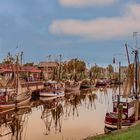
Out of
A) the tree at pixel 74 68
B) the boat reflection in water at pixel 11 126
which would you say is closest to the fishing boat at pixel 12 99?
the boat reflection in water at pixel 11 126

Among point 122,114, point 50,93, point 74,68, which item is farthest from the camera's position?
point 74,68

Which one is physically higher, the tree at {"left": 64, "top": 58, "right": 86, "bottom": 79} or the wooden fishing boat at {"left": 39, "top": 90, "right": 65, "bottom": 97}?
the tree at {"left": 64, "top": 58, "right": 86, "bottom": 79}

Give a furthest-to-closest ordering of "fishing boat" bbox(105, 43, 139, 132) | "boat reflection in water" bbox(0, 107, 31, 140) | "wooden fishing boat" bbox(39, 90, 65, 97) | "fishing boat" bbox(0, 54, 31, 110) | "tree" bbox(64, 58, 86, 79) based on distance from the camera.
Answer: "tree" bbox(64, 58, 86, 79)
"wooden fishing boat" bbox(39, 90, 65, 97)
"fishing boat" bbox(0, 54, 31, 110)
"boat reflection in water" bbox(0, 107, 31, 140)
"fishing boat" bbox(105, 43, 139, 132)

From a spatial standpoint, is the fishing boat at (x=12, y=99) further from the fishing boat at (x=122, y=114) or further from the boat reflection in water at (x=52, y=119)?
the fishing boat at (x=122, y=114)

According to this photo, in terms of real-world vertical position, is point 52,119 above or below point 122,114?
below

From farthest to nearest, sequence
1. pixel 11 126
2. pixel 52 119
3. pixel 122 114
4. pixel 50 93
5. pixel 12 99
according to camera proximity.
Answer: pixel 50 93, pixel 12 99, pixel 52 119, pixel 11 126, pixel 122 114

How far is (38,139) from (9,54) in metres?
85.1

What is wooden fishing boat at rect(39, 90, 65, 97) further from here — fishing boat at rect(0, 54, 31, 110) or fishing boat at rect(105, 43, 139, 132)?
fishing boat at rect(105, 43, 139, 132)

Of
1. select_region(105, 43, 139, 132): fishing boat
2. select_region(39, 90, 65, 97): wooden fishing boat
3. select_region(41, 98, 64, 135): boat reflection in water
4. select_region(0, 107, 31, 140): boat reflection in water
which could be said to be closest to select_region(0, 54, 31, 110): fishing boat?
select_region(0, 107, 31, 140): boat reflection in water

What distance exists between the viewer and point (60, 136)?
38250 mm

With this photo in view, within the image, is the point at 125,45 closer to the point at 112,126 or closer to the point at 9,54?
the point at 112,126

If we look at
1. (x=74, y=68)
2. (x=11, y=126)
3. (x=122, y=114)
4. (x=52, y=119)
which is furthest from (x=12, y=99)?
(x=74, y=68)

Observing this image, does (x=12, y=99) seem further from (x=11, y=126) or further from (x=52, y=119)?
(x=11, y=126)

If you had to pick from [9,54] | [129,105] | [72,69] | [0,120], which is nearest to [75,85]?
[9,54]
